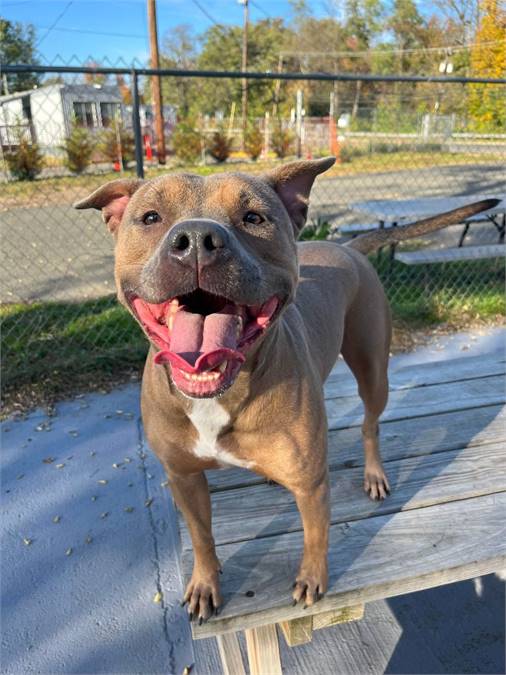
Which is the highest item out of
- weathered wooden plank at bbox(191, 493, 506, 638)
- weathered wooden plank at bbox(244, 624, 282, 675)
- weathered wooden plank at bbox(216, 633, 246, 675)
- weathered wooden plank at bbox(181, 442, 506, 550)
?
weathered wooden plank at bbox(191, 493, 506, 638)

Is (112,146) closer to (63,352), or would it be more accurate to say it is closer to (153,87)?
(153,87)

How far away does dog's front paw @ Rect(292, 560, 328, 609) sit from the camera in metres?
2.01

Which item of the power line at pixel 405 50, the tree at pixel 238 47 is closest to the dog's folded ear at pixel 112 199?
the power line at pixel 405 50

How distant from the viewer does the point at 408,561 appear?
219 centimetres

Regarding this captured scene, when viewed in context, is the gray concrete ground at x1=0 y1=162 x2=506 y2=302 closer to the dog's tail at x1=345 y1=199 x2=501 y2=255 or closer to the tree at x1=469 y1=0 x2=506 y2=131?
the tree at x1=469 y1=0 x2=506 y2=131

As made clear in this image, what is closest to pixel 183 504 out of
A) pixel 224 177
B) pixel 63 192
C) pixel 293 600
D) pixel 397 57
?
pixel 293 600

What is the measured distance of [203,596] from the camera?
6.68 feet

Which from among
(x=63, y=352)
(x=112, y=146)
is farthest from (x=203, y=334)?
(x=112, y=146)

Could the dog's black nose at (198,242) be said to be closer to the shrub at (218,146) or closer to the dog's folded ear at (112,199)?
the dog's folded ear at (112,199)

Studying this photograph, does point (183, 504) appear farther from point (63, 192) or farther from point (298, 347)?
point (63, 192)

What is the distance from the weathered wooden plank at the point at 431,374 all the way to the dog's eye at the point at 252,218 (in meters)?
2.02

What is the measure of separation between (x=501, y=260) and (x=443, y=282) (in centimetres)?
133

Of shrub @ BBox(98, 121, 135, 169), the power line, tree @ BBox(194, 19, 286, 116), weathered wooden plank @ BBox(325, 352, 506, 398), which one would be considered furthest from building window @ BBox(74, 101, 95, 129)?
tree @ BBox(194, 19, 286, 116)

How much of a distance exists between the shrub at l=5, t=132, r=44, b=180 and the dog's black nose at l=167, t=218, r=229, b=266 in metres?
4.96
